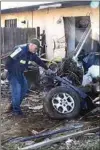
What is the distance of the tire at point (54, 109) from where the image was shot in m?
5.43

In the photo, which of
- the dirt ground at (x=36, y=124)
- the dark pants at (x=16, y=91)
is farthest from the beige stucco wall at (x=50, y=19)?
the dirt ground at (x=36, y=124)

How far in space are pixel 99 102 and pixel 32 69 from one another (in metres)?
1.15

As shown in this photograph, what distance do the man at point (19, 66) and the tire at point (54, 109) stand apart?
Result: 41 cm

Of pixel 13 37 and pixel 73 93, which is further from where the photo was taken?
pixel 13 37

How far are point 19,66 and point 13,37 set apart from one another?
4.12ft

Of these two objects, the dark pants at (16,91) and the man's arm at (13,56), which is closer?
Result: the man's arm at (13,56)

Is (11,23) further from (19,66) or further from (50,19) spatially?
(19,66)

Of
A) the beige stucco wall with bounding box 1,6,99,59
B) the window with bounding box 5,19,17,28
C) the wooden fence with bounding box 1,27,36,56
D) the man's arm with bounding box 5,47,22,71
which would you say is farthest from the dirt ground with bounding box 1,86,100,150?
the window with bounding box 5,19,17,28

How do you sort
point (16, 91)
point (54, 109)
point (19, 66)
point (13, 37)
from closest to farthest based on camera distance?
1. point (54, 109)
2. point (19, 66)
3. point (16, 91)
4. point (13, 37)

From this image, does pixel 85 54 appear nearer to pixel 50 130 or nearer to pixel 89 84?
pixel 89 84

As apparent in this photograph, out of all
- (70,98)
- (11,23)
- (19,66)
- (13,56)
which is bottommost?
(70,98)

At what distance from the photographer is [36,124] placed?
17.0 ft

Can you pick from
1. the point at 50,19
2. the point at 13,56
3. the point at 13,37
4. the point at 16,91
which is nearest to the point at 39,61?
the point at 13,56

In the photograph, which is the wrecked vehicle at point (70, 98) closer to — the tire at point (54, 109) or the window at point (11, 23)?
the tire at point (54, 109)
